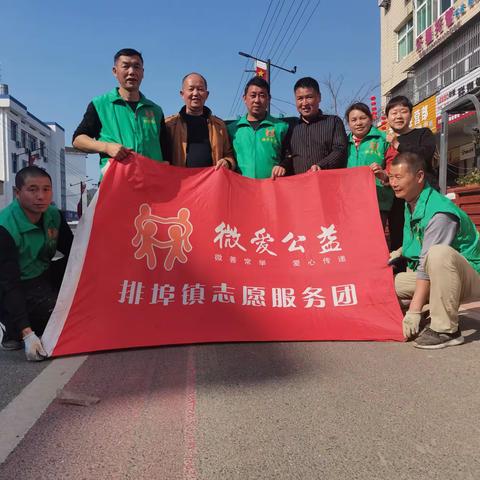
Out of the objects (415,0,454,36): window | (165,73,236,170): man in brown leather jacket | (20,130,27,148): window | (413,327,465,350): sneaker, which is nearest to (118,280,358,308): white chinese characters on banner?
(413,327,465,350): sneaker

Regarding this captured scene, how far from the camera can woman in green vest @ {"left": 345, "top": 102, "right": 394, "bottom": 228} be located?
167 inches

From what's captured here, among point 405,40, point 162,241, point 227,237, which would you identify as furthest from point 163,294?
point 405,40

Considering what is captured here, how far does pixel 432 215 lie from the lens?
332 centimetres

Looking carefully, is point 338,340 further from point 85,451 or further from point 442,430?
point 85,451

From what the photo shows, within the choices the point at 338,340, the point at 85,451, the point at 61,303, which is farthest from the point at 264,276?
the point at 85,451

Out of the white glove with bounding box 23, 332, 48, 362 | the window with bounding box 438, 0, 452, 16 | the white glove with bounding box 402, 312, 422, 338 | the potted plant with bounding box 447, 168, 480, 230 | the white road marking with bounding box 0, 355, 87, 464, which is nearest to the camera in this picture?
the white road marking with bounding box 0, 355, 87, 464

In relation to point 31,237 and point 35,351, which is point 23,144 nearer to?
point 31,237

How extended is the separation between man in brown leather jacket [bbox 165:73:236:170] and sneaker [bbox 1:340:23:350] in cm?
190

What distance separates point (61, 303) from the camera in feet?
10.4

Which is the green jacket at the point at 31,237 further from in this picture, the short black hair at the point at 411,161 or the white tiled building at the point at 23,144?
the white tiled building at the point at 23,144

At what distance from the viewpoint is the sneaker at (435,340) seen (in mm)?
3117

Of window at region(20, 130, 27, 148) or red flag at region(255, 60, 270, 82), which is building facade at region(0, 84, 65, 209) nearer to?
window at region(20, 130, 27, 148)

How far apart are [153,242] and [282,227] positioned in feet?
3.32

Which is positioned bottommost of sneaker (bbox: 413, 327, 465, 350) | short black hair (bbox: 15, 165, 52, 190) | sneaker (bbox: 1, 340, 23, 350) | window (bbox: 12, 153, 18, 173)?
sneaker (bbox: 1, 340, 23, 350)
